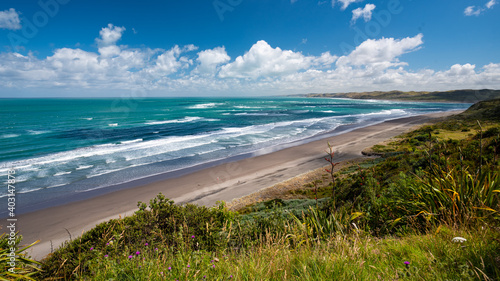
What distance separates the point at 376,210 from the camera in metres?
4.57

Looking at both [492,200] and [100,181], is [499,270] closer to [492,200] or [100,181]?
[492,200]

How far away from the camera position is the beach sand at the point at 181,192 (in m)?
10.9

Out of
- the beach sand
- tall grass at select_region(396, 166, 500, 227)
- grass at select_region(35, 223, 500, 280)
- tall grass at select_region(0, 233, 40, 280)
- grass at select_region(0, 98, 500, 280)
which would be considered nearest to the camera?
grass at select_region(35, 223, 500, 280)

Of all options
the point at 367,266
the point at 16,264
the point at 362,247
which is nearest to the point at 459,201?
the point at 362,247

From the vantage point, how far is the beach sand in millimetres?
10945

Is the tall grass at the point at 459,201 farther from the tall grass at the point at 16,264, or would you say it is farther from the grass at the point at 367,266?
the tall grass at the point at 16,264

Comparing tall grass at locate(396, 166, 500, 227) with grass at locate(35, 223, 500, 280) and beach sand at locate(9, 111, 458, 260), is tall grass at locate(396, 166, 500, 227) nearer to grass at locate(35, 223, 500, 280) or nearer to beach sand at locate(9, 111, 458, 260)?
grass at locate(35, 223, 500, 280)

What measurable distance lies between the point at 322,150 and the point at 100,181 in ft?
67.8

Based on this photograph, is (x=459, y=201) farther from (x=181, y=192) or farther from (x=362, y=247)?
(x=181, y=192)

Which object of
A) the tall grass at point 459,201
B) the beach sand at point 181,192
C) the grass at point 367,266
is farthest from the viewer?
the beach sand at point 181,192

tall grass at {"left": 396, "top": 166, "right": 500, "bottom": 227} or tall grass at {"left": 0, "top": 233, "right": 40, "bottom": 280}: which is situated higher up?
tall grass at {"left": 396, "top": 166, "right": 500, "bottom": 227}

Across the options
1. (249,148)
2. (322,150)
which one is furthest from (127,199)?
(322,150)

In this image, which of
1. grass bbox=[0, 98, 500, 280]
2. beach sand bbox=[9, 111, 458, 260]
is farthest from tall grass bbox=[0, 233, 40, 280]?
beach sand bbox=[9, 111, 458, 260]

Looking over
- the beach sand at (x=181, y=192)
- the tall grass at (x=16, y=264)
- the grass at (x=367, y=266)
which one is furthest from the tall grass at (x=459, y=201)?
the beach sand at (x=181, y=192)
